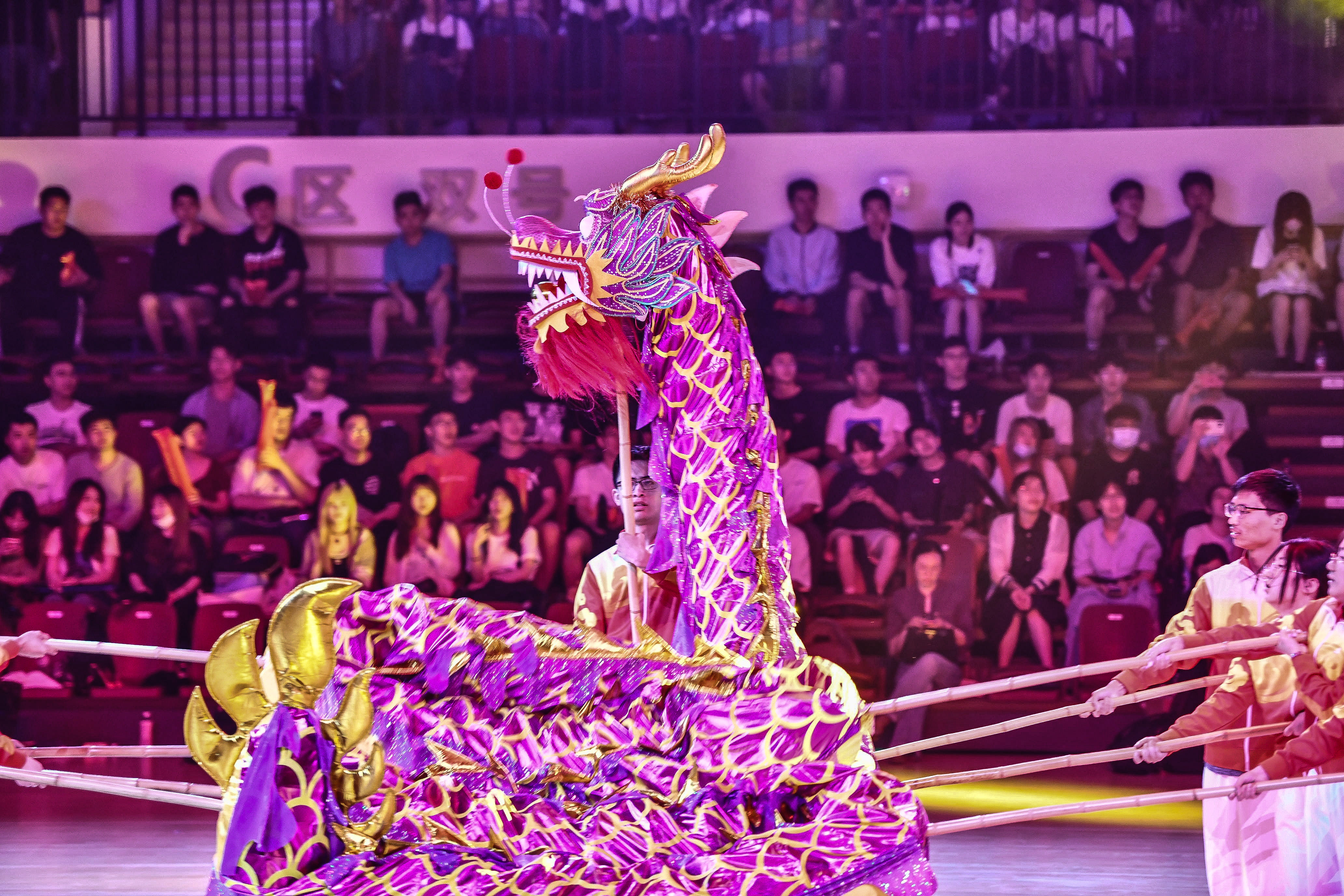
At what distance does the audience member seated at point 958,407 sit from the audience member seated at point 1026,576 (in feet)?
1.04

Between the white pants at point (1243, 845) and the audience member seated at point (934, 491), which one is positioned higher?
the audience member seated at point (934, 491)

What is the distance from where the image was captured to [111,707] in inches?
225

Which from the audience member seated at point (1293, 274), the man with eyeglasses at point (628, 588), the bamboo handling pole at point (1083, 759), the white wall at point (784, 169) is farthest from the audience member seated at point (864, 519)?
the bamboo handling pole at point (1083, 759)

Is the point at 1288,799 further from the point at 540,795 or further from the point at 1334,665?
the point at 540,795

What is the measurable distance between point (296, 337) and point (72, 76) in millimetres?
2094

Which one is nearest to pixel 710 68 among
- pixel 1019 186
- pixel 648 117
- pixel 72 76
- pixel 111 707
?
pixel 648 117

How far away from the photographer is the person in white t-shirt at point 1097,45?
7.05 metres

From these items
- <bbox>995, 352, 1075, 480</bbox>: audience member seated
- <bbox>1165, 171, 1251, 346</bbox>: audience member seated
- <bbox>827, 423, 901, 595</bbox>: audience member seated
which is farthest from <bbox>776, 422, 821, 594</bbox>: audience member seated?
<bbox>1165, 171, 1251, 346</bbox>: audience member seated

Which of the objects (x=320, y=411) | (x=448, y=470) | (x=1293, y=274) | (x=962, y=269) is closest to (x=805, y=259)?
(x=962, y=269)

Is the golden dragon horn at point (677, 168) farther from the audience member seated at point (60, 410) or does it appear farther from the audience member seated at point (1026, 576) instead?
the audience member seated at point (60, 410)

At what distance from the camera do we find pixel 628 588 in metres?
3.31

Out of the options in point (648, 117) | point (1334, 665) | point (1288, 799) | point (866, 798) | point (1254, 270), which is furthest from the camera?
point (648, 117)

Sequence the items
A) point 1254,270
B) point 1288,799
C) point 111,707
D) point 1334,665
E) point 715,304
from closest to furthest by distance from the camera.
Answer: point 715,304
point 1334,665
point 1288,799
point 111,707
point 1254,270

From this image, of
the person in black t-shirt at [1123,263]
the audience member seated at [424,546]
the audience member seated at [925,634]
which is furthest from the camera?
the person in black t-shirt at [1123,263]
